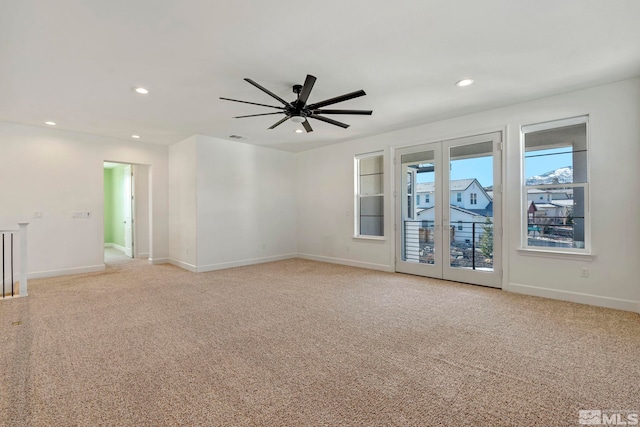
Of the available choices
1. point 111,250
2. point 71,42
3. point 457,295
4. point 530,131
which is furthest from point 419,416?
point 111,250

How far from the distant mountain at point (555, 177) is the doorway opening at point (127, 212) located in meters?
8.20

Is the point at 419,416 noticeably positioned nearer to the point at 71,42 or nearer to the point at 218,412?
the point at 218,412

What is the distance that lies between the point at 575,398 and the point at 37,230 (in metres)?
7.40

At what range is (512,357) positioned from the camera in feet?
7.98

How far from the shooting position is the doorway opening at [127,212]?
301 inches

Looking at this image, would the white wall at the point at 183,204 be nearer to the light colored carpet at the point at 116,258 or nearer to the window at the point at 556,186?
the light colored carpet at the point at 116,258

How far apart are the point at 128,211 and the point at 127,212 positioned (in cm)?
13

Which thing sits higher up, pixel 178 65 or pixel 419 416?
pixel 178 65

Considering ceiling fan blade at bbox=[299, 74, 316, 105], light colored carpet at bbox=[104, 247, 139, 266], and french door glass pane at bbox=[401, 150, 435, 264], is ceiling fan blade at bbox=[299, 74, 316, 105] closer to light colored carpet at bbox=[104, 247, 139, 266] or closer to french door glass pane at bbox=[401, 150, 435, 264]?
french door glass pane at bbox=[401, 150, 435, 264]

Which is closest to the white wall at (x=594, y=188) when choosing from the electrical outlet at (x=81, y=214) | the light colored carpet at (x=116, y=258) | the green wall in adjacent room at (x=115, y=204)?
the electrical outlet at (x=81, y=214)

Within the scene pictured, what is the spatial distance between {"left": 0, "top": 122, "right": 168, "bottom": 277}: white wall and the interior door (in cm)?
183

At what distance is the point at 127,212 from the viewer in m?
8.23

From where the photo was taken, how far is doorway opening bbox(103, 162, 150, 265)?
765 centimetres

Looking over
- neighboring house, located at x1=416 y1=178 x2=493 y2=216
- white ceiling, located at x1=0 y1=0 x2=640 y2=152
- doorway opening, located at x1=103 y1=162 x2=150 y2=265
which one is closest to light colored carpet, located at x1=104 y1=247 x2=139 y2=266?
doorway opening, located at x1=103 y1=162 x2=150 y2=265
